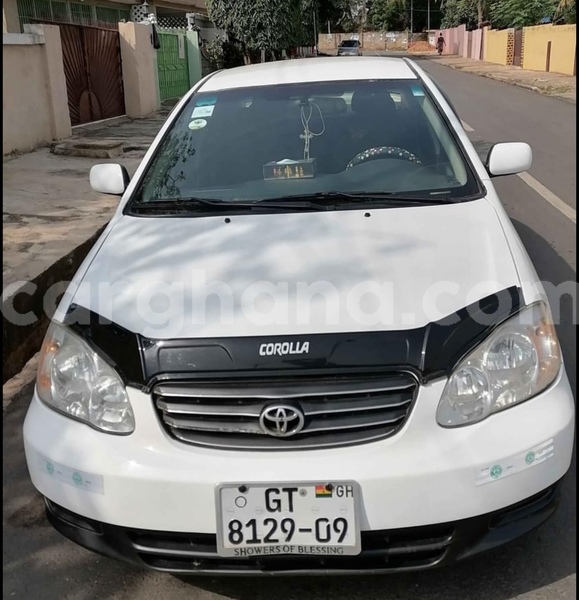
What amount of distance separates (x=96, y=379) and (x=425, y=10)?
82.3 meters

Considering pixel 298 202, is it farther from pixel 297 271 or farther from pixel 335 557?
pixel 335 557

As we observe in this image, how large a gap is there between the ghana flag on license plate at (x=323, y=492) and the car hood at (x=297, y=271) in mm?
454

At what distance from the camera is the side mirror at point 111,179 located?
11.4 feet

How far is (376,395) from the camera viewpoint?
6.75ft

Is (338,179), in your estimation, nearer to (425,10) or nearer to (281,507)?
(281,507)

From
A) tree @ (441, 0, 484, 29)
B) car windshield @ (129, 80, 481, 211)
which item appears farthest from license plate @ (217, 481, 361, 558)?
tree @ (441, 0, 484, 29)

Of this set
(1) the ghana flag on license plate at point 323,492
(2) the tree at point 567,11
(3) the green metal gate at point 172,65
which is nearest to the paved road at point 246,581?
(1) the ghana flag on license plate at point 323,492

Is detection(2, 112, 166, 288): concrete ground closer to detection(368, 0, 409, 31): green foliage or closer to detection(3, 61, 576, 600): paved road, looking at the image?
detection(3, 61, 576, 600): paved road

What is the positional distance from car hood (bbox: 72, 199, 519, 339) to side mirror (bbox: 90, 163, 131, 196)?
1.77 feet

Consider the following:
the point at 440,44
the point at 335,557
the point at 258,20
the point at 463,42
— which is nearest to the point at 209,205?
the point at 335,557

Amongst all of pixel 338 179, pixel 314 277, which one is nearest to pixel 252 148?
pixel 338 179

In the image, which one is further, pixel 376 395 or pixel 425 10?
pixel 425 10

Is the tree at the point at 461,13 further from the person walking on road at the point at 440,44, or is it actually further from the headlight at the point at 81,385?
the headlight at the point at 81,385

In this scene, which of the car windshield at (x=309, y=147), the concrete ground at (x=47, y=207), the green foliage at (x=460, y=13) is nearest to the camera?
the car windshield at (x=309, y=147)
